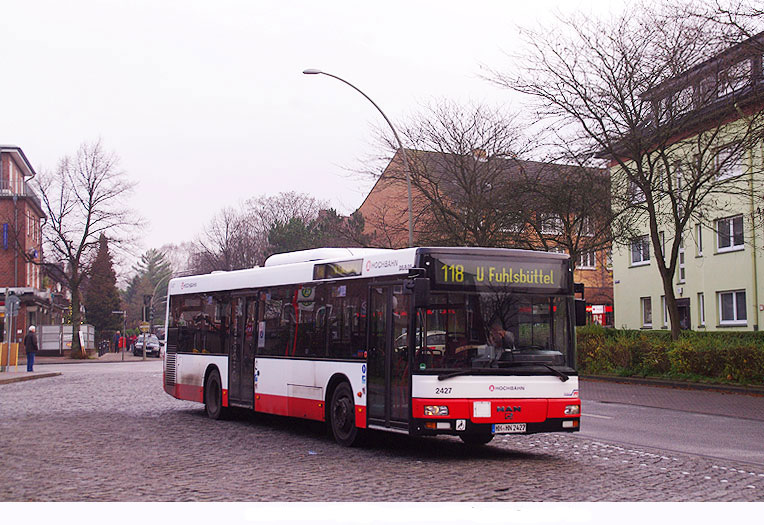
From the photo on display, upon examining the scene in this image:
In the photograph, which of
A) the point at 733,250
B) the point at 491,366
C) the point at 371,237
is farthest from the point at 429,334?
the point at 371,237

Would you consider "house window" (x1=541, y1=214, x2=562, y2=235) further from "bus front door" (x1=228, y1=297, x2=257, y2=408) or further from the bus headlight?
the bus headlight

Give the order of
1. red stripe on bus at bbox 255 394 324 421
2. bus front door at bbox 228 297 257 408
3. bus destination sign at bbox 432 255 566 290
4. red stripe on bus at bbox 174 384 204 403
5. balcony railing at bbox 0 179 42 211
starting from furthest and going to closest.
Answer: balcony railing at bbox 0 179 42 211 → red stripe on bus at bbox 174 384 204 403 → bus front door at bbox 228 297 257 408 → red stripe on bus at bbox 255 394 324 421 → bus destination sign at bbox 432 255 566 290

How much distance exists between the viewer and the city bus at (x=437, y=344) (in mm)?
11289

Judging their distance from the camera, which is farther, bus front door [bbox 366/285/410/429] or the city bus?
bus front door [bbox 366/285/410/429]

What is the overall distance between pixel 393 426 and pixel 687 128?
1866 centimetres

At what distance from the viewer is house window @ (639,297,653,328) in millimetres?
46987

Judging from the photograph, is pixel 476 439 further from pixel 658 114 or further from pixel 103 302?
pixel 103 302

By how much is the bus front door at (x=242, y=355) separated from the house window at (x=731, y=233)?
2680 centimetres

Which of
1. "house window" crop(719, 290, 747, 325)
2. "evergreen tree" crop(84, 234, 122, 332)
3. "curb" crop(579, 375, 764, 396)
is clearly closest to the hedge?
"curb" crop(579, 375, 764, 396)

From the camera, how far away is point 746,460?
1158 cm

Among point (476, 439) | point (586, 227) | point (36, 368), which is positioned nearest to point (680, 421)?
point (476, 439)

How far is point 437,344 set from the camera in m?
11.4

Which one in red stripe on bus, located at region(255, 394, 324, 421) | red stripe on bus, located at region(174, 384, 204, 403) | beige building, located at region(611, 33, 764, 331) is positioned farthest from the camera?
beige building, located at region(611, 33, 764, 331)

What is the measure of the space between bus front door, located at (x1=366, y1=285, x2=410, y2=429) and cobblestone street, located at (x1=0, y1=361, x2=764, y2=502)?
Answer: 0.53 metres
